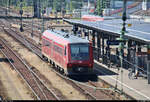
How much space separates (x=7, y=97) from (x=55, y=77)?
25.3 ft

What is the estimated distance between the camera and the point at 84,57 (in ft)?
93.9

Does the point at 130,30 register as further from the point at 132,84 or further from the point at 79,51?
the point at 132,84

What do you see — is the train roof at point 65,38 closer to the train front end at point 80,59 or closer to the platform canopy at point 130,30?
the train front end at point 80,59

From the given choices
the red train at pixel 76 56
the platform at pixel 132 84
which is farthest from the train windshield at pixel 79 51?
the platform at pixel 132 84

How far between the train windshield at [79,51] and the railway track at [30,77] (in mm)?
3075

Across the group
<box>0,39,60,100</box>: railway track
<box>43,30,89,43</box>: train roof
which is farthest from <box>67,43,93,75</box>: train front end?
<box>0,39,60,100</box>: railway track

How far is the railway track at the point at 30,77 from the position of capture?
76.0ft

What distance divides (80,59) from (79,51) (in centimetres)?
58

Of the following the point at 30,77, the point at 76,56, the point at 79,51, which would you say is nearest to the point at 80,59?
the point at 76,56

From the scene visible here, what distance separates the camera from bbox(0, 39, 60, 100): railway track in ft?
76.0

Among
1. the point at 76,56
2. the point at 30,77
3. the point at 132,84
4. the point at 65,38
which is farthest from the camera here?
the point at 65,38

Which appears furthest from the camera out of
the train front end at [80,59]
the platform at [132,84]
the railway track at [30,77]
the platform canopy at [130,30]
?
the train front end at [80,59]

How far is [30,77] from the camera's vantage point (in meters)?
29.7

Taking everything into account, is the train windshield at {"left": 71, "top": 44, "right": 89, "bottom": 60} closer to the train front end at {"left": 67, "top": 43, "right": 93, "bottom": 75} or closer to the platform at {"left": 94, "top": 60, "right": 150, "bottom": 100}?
the train front end at {"left": 67, "top": 43, "right": 93, "bottom": 75}
